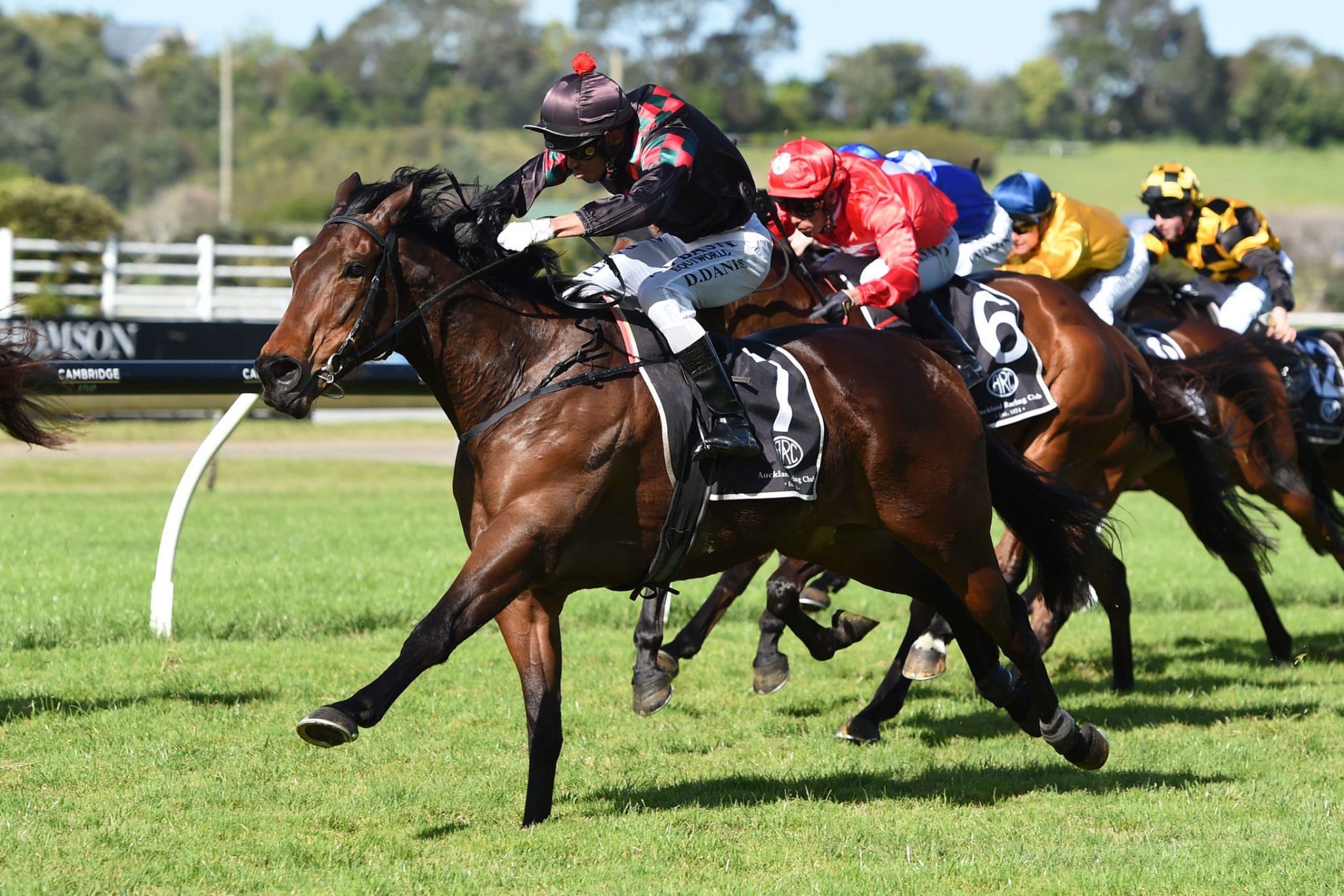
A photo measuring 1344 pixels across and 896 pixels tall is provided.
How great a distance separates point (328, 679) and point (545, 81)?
9390 cm

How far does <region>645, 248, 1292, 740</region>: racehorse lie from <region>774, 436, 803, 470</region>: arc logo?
1.17 meters

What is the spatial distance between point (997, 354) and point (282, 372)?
3.35 m

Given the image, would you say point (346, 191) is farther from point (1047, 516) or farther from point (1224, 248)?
point (1224, 248)

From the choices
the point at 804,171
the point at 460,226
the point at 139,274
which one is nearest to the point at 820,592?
the point at 804,171

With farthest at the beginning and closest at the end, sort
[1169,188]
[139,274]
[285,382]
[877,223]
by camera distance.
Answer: [139,274]
[1169,188]
[877,223]
[285,382]

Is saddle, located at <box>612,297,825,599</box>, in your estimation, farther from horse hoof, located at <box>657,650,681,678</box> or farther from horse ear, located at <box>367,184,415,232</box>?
horse hoof, located at <box>657,650,681,678</box>

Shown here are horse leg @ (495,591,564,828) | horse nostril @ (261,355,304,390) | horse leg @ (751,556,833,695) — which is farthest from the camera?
horse leg @ (751,556,833,695)

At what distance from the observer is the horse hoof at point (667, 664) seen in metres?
6.15

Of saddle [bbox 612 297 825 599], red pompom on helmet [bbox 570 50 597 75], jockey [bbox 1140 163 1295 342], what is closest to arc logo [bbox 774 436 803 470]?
saddle [bbox 612 297 825 599]

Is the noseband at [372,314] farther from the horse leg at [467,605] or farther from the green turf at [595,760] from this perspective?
the green turf at [595,760]

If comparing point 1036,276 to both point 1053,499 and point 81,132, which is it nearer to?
point 1053,499

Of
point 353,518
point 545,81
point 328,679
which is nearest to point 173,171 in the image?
point 545,81

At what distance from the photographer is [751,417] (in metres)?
4.78

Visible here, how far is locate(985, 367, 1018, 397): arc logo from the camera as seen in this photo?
6.53 metres
